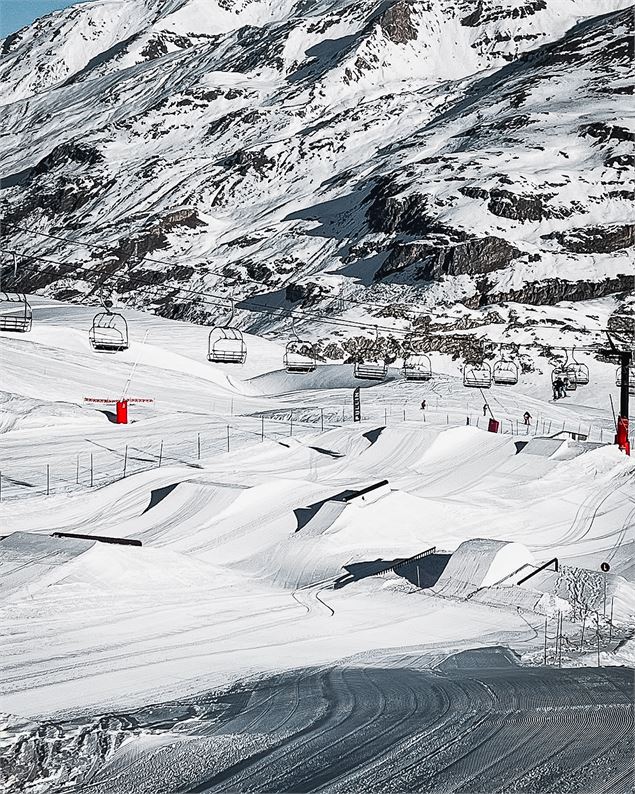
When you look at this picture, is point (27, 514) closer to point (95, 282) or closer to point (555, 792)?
point (555, 792)

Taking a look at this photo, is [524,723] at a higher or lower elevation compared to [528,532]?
higher

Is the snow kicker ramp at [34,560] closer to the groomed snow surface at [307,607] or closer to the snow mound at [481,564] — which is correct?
the groomed snow surface at [307,607]

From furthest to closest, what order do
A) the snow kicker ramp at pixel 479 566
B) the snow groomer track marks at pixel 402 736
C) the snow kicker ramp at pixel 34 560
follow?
1. the snow kicker ramp at pixel 479 566
2. the snow kicker ramp at pixel 34 560
3. the snow groomer track marks at pixel 402 736

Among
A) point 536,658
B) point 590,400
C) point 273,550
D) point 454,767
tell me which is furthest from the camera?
point 590,400

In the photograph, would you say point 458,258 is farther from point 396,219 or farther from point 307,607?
point 307,607

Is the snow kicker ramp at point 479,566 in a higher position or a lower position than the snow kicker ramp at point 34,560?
lower

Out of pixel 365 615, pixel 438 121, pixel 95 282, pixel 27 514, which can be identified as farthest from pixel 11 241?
pixel 365 615

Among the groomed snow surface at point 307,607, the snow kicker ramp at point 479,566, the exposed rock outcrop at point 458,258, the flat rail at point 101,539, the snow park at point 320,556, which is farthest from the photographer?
the exposed rock outcrop at point 458,258

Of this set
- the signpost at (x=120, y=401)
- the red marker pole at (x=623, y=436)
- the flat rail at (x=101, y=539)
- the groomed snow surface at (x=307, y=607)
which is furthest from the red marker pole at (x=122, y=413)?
the red marker pole at (x=623, y=436)
